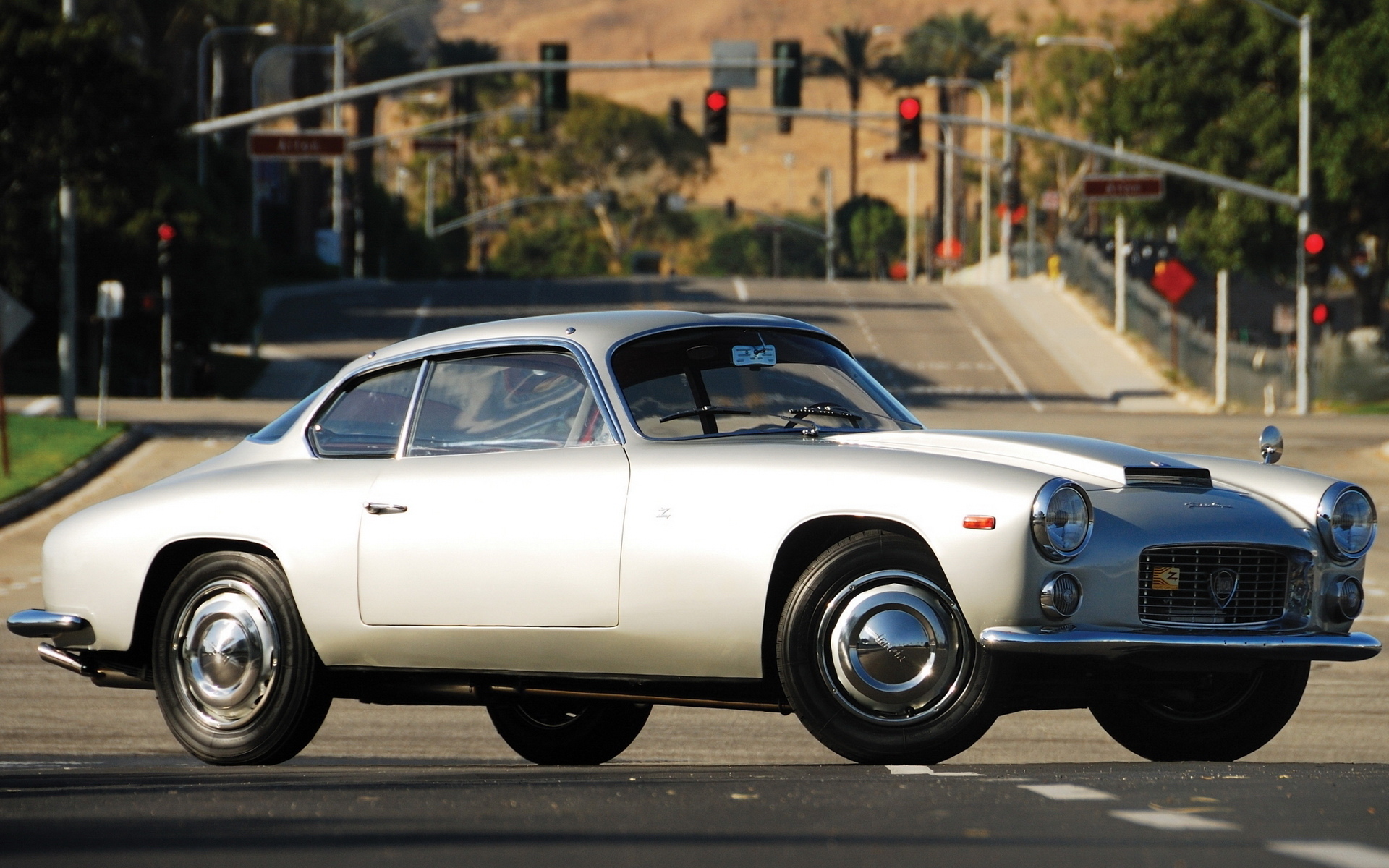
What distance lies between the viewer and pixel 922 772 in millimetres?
6020

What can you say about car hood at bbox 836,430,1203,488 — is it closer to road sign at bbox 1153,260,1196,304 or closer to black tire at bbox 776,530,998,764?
black tire at bbox 776,530,998,764

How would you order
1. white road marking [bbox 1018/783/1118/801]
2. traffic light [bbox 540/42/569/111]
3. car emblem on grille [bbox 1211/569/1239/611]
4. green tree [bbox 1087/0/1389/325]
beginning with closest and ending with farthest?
white road marking [bbox 1018/783/1118/801] < car emblem on grille [bbox 1211/569/1239/611] < traffic light [bbox 540/42/569/111] < green tree [bbox 1087/0/1389/325]

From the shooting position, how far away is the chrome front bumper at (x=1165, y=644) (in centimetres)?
587

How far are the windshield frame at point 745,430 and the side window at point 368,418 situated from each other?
0.89 m

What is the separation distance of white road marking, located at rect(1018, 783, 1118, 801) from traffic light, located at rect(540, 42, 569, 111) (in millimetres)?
32637

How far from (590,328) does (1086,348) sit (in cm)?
4844

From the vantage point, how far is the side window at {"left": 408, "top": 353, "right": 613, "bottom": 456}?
6992 millimetres

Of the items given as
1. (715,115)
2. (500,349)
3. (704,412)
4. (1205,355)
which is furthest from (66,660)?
(1205,355)

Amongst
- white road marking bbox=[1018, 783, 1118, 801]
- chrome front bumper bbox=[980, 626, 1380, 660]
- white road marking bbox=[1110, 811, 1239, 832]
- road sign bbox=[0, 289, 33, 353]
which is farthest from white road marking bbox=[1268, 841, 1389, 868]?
road sign bbox=[0, 289, 33, 353]

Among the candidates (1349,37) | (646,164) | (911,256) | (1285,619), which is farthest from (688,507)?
(646,164)

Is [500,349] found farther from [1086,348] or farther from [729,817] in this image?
[1086,348]

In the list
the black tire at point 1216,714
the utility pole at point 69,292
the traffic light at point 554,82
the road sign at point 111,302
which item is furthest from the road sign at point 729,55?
the black tire at point 1216,714

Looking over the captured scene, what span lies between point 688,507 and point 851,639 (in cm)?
71

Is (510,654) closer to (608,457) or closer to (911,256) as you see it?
(608,457)
